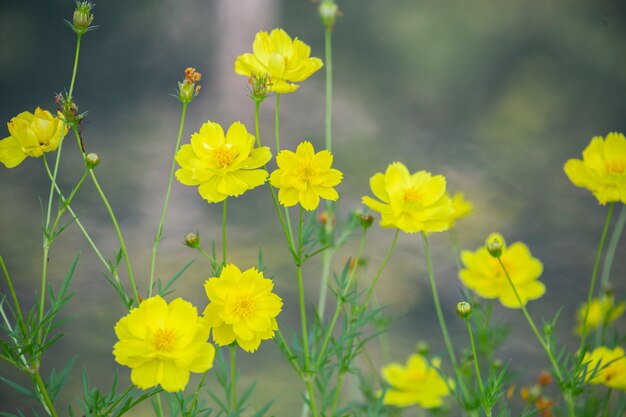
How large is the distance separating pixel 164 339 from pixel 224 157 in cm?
17

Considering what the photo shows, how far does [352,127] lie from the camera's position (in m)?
1.93

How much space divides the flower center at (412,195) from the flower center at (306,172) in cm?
12

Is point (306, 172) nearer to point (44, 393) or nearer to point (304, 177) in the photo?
point (304, 177)

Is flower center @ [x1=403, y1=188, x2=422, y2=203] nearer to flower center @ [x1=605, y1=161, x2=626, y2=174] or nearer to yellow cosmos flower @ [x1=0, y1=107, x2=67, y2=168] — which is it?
flower center @ [x1=605, y1=161, x2=626, y2=174]

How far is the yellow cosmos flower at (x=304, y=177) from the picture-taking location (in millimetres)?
689

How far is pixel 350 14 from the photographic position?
1.94 meters

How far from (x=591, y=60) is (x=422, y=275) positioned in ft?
2.32

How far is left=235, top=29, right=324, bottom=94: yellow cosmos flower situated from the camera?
2.47ft

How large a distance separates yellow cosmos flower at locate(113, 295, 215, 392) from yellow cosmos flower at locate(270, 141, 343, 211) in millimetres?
143

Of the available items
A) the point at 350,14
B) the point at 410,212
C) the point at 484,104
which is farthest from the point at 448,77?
the point at 410,212

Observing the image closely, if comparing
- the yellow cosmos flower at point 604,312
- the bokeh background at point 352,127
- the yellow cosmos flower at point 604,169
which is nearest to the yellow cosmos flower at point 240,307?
the yellow cosmos flower at point 604,169

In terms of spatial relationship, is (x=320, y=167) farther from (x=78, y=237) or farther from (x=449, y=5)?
(x=449, y=5)

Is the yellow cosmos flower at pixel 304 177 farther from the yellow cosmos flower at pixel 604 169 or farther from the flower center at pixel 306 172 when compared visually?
the yellow cosmos flower at pixel 604 169

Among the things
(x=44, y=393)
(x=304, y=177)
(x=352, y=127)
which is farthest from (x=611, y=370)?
(x=352, y=127)
